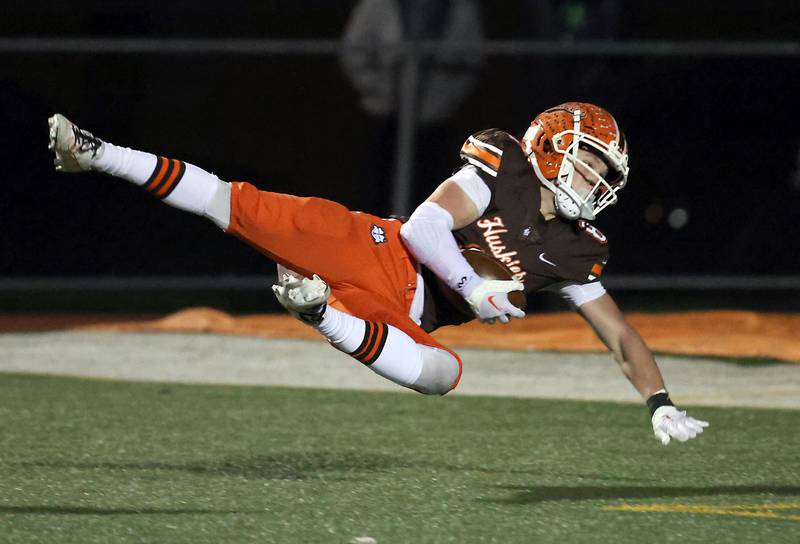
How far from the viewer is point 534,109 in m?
10.8

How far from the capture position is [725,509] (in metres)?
4.70

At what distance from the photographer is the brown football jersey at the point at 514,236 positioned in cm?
504

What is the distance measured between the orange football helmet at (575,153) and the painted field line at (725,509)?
967mm

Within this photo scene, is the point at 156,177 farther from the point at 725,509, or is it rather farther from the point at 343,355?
the point at 343,355

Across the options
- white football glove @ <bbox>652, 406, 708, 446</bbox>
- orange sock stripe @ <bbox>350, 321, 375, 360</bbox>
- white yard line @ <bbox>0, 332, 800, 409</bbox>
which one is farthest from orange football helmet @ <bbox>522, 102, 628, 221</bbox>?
white yard line @ <bbox>0, 332, 800, 409</bbox>

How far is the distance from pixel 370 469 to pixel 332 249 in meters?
0.91

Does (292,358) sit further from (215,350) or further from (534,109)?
(534,109)

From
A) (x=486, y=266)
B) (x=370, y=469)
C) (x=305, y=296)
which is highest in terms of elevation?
(x=486, y=266)

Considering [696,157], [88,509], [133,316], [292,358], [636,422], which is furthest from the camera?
[696,157]

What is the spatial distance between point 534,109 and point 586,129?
5.87 meters

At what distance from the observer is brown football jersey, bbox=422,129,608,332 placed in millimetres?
5039

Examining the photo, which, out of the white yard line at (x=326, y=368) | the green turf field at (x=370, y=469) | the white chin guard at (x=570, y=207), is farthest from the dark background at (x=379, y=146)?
the white chin guard at (x=570, y=207)

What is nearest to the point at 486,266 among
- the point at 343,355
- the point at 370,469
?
the point at 370,469

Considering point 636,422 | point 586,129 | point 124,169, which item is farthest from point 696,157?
point 124,169
